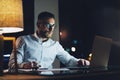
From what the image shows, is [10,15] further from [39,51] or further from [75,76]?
[39,51]

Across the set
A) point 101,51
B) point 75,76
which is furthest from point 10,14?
point 101,51

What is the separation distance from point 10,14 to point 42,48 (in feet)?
2.88

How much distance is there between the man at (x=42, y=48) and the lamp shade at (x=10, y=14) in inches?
19.4

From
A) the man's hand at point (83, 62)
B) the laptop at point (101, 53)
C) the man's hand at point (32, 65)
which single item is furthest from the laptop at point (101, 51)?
the man's hand at point (32, 65)

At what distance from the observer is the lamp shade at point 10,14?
1.64 metres

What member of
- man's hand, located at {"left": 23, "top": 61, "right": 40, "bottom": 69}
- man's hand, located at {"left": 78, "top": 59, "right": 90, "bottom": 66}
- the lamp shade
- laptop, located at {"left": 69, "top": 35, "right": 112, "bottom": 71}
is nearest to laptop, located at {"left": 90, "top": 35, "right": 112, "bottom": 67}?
laptop, located at {"left": 69, "top": 35, "right": 112, "bottom": 71}

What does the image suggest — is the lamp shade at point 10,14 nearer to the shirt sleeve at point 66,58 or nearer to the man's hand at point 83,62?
the man's hand at point 83,62

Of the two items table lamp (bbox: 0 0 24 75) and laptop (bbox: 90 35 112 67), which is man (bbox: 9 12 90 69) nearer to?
laptop (bbox: 90 35 112 67)

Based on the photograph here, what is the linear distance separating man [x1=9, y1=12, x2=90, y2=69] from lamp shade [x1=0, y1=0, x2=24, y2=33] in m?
0.49

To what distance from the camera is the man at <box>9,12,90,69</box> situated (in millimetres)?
2211

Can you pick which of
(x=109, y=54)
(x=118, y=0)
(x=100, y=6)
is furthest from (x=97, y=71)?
(x=100, y=6)

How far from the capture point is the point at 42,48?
2502 mm

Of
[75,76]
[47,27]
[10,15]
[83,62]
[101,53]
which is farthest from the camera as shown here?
[47,27]

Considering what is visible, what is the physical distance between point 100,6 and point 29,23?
7.33ft
